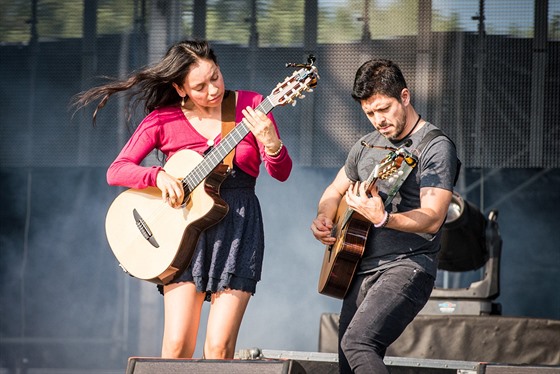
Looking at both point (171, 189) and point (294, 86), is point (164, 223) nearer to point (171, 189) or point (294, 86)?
point (171, 189)

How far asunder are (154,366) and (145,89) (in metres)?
1.30

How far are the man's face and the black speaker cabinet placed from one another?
1097 mm

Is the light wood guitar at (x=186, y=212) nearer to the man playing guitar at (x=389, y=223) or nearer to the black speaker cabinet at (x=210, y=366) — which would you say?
the man playing guitar at (x=389, y=223)

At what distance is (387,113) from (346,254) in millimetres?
620

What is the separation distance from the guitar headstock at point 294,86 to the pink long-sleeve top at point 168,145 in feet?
0.41

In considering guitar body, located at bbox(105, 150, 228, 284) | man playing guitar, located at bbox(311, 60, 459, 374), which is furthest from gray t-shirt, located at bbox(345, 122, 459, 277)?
guitar body, located at bbox(105, 150, 228, 284)

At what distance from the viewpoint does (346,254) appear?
13.1 ft

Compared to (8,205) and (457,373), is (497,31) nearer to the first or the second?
(457,373)

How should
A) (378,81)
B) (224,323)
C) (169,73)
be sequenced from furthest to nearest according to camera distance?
(169,73) → (378,81) → (224,323)

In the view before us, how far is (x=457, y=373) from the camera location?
479 centimetres

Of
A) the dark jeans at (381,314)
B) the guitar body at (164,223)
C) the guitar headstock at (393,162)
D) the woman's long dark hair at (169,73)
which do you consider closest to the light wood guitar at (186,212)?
the guitar body at (164,223)

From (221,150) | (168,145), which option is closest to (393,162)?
(221,150)

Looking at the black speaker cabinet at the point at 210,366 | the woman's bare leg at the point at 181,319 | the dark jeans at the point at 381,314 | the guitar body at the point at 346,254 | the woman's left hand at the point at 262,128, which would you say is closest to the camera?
the black speaker cabinet at the point at 210,366

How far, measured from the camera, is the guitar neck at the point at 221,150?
387 centimetres
